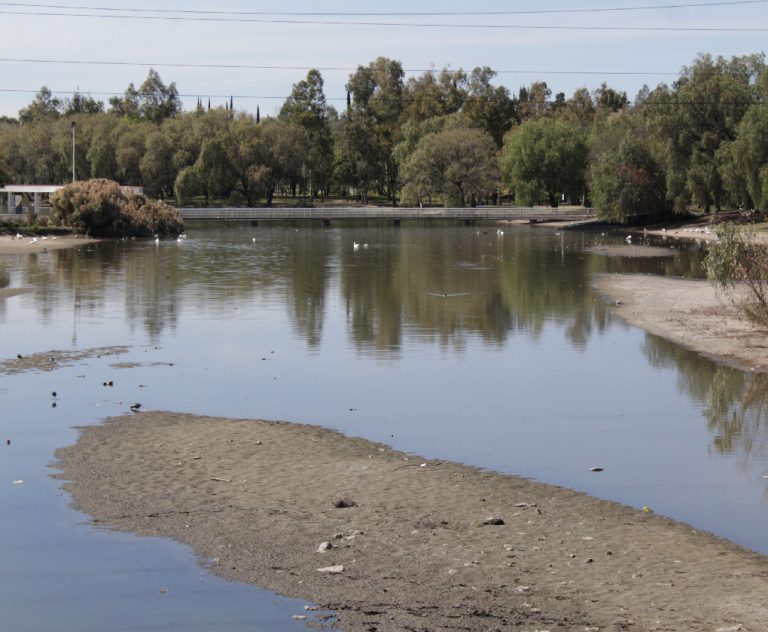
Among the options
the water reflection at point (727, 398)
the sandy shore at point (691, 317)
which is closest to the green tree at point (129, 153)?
the sandy shore at point (691, 317)

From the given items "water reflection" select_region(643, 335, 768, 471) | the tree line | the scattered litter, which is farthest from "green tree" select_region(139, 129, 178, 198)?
the scattered litter

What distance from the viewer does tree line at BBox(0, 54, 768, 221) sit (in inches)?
3334

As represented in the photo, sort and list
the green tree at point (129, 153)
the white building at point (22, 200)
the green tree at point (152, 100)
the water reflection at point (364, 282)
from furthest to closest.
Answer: the green tree at point (152, 100), the green tree at point (129, 153), the white building at point (22, 200), the water reflection at point (364, 282)

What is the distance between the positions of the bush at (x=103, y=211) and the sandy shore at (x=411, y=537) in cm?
6810

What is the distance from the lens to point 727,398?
2131cm

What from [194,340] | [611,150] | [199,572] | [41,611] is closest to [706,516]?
[199,572]

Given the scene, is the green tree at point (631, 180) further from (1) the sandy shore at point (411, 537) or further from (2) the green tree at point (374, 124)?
(1) the sandy shore at point (411, 537)

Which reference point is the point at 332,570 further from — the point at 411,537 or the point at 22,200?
the point at 22,200

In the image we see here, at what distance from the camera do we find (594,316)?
1361 inches

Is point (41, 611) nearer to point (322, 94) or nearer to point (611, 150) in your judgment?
point (611, 150)

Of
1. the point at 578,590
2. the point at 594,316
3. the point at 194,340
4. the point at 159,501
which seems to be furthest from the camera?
the point at 594,316

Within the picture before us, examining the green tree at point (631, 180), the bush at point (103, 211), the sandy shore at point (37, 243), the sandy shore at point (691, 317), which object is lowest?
the sandy shore at point (691, 317)

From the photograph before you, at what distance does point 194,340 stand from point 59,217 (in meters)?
59.3

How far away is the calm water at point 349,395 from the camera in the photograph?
1147cm
